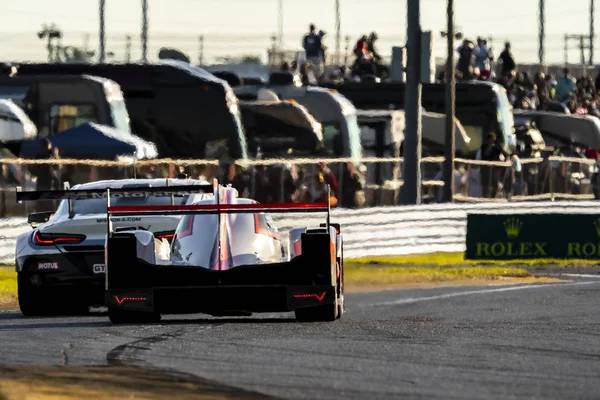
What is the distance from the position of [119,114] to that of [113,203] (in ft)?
41.1

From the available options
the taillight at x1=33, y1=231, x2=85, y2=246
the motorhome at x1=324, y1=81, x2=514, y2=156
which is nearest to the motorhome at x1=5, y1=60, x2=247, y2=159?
the motorhome at x1=324, y1=81, x2=514, y2=156

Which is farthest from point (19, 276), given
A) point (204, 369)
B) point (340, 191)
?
point (340, 191)

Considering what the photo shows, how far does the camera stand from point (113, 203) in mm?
16938

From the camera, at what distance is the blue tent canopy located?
27.8 m

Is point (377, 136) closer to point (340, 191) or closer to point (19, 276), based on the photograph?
point (340, 191)

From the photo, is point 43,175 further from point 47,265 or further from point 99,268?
point 99,268

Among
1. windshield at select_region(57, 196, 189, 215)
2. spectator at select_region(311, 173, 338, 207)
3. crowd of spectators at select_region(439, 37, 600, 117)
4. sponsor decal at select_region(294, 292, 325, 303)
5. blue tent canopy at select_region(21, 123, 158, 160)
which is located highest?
crowd of spectators at select_region(439, 37, 600, 117)

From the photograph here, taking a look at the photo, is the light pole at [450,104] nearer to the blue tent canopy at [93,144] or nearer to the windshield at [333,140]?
the windshield at [333,140]

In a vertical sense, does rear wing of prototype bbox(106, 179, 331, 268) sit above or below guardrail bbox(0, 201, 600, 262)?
above

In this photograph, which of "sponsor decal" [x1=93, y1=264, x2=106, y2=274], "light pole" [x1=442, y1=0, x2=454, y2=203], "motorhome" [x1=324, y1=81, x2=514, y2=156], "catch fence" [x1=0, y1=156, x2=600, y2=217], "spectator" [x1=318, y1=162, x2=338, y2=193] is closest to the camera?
"sponsor decal" [x1=93, y1=264, x2=106, y2=274]

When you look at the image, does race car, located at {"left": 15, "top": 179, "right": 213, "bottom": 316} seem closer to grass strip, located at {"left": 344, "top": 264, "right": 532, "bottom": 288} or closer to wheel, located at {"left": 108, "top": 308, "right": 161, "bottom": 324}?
wheel, located at {"left": 108, "top": 308, "right": 161, "bottom": 324}

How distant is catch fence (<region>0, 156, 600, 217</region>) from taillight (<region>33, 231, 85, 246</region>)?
6.17 meters

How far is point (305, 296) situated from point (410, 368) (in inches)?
139

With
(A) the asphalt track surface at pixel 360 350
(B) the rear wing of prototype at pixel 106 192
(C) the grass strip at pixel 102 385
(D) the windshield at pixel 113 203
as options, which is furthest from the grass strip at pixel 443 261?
(C) the grass strip at pixel 102 385
